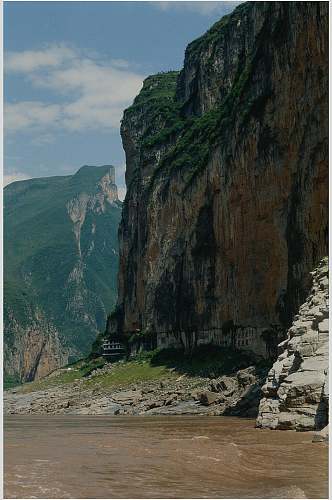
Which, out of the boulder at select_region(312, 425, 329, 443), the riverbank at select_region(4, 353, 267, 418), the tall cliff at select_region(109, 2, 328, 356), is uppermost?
the tall cliff at select_region(109, 2, 328, 356)

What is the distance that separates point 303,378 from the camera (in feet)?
93.1

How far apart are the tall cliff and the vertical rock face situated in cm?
1650

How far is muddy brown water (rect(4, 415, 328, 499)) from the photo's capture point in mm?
14539

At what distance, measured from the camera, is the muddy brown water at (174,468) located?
47.7 feet

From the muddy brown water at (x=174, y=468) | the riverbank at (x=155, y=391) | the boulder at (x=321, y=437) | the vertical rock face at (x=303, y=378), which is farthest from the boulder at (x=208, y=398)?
the boulder at (x=321, y=437)

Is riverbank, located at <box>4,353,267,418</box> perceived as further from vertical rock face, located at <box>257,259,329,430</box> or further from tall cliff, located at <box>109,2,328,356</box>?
vertical rock face, located at <box>257,259,329,430</box>

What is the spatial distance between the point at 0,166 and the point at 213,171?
219 feet

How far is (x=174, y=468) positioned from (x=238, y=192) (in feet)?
183

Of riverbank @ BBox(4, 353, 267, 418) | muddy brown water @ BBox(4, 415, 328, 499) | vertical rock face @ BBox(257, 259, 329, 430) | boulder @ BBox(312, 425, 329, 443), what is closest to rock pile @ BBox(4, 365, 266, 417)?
riverbank @ BBox(4, 353, 267, 418)

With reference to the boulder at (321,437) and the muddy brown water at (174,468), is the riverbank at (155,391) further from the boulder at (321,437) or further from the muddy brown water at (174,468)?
the boulder at (321,437)

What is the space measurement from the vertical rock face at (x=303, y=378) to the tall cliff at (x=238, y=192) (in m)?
16.5

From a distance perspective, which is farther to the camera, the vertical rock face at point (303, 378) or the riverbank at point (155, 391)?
the riverbank at point (155, 391)

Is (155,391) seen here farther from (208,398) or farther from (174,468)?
(174,468)

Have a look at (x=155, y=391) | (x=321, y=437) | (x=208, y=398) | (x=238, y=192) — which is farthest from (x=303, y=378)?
(x=238, y=192)
